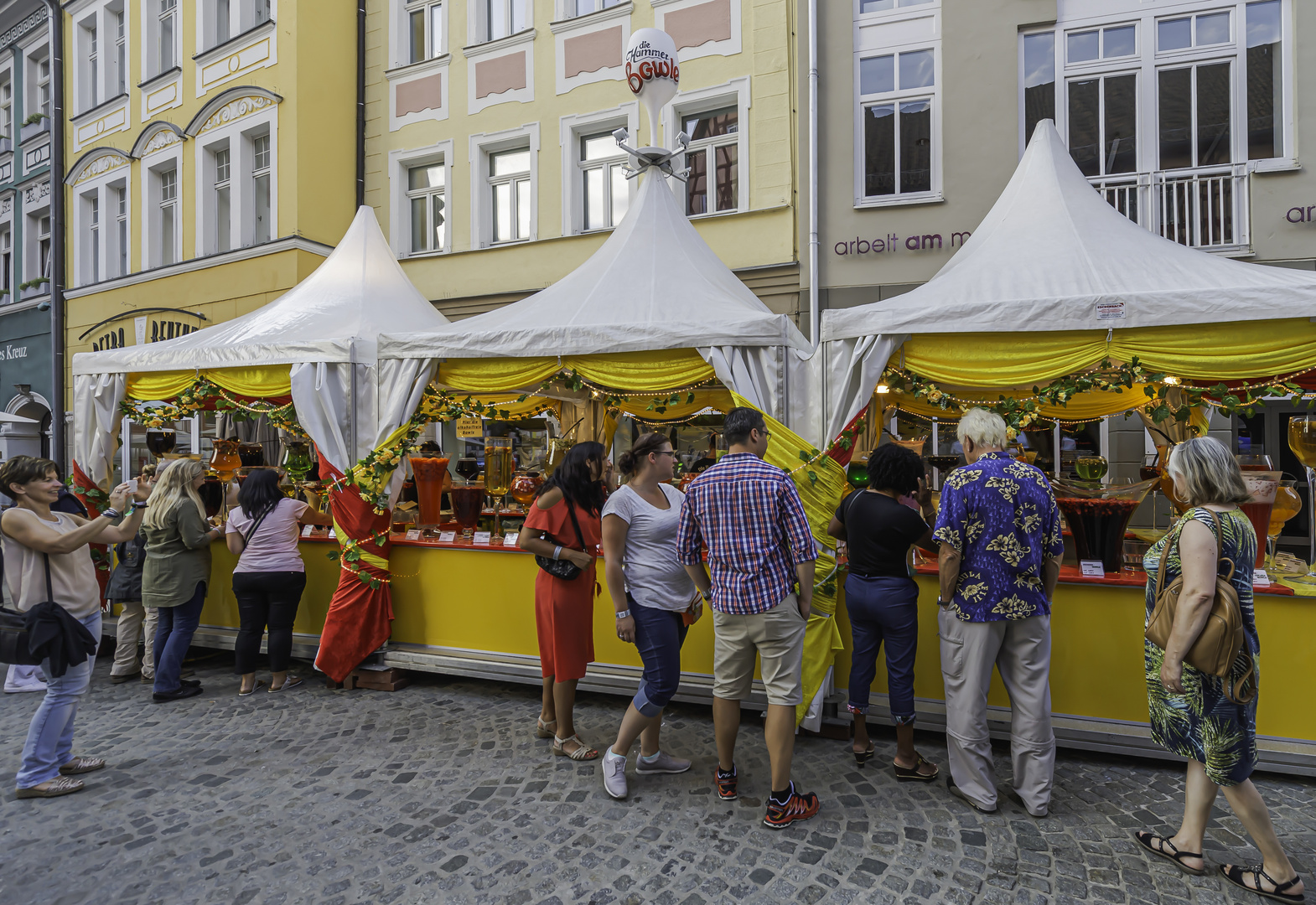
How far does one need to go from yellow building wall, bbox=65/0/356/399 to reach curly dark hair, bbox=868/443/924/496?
9406 millimetres

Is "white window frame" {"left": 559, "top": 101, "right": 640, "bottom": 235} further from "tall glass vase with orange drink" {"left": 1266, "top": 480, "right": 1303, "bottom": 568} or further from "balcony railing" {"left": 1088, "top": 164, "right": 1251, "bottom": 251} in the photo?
"tall glass vase with orange drink" {"left": 1266, "top": 480, "right": 1303, "bottom": 568}

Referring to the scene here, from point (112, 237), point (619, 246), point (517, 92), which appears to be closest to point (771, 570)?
point (619, 246)

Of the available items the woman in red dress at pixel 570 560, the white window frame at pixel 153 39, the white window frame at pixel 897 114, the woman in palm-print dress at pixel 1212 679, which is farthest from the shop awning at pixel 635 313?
the white window frame at pixel 153 39

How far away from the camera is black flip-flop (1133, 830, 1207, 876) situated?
8.30 feet

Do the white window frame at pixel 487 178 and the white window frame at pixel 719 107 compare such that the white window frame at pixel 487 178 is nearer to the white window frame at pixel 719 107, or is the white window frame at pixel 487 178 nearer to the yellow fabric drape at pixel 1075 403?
the white window frame at pixel 719 107

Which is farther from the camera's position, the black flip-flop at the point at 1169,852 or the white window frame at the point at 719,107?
the white window frame at the point at 719,107

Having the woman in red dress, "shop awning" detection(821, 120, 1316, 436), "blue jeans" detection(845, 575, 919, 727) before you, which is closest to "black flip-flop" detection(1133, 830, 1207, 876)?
"blue jeans" detection(845, 575, 919, 727)

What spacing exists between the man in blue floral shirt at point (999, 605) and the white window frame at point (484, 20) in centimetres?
975

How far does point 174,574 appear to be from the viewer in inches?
175

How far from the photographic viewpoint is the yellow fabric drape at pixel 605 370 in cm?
411

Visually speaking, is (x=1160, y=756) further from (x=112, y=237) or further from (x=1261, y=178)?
(x=112, y=237)

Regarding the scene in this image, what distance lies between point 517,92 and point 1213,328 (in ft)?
29.9

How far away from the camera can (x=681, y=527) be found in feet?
9.72

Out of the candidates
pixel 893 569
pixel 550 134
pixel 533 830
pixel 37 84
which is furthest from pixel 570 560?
pixel 37 84
